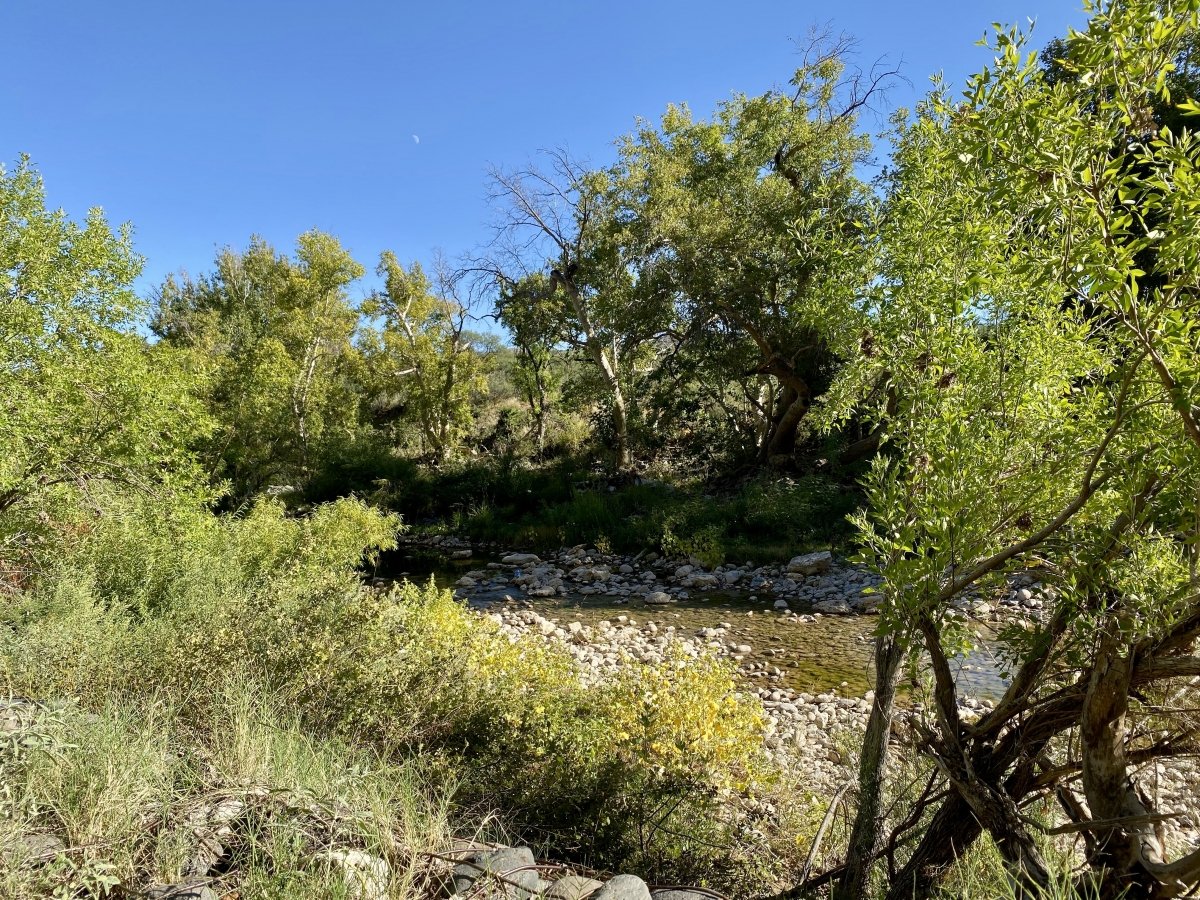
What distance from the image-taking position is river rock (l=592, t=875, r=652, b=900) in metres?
2.64

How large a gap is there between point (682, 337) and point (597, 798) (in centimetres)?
1185

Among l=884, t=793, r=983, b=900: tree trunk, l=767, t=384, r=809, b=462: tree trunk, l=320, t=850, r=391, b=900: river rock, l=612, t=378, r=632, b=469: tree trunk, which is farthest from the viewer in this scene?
l=612, t=378, r=632, b=469: tree trunk

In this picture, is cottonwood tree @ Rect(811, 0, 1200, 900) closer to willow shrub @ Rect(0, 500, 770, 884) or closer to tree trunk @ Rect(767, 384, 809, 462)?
willow shrub @ Rect(0, 500, 770, 884)

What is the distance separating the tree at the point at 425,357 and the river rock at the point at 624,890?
19.6m

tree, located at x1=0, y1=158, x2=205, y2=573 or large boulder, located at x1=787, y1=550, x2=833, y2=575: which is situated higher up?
tree, located at x1=0, y1=158, x2=205, y2=573

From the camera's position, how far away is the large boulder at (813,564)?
10961 mm

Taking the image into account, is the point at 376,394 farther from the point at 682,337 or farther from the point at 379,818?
the point at 379,818

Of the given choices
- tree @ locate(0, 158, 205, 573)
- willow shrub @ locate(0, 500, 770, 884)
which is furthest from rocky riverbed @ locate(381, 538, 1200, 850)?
tree @ locate(0, 158, 205, 573)

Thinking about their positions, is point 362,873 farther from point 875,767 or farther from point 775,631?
point 775,631

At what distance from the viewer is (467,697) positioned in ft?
14.5

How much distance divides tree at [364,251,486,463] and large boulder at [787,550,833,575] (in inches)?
539

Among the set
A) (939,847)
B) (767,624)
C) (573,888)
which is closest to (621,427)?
(767,624)

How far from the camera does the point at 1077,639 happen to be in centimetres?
233

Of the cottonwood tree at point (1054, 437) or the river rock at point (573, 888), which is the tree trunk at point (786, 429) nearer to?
the cottonwood tree at point (1054, 437)
